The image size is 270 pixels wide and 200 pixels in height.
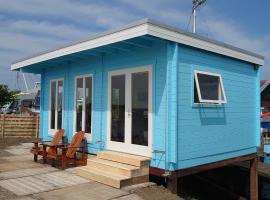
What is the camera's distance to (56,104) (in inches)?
428

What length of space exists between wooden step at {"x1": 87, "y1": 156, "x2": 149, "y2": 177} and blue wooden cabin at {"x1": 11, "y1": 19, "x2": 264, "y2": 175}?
423mm

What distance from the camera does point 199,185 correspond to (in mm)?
10977

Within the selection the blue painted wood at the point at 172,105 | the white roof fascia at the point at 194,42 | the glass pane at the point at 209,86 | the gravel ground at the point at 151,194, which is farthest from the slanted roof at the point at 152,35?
the gravel ground at the point at 151,194

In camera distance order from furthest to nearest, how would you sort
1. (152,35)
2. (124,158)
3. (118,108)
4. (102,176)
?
(118,108) → (124,158) → (102,176) → (152,35)

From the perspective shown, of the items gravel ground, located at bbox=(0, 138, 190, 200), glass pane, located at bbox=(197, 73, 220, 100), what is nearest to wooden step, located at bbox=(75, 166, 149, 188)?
gravel ground, located at bbox=(0, 138, 190, 200)

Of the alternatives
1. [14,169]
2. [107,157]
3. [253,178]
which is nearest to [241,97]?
[253,178]

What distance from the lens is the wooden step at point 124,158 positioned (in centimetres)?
696

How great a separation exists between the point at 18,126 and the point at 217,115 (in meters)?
11.3

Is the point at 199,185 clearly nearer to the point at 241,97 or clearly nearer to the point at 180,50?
the point at 241,97

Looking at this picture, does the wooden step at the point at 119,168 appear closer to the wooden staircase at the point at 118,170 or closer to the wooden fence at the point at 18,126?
the wooden staircase at the point at 118,170

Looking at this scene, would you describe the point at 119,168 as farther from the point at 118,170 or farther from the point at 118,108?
the point at 118,108

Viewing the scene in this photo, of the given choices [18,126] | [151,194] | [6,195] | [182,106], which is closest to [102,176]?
[151,194]

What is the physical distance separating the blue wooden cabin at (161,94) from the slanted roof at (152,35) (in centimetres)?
2

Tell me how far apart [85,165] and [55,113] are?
3.31 m
